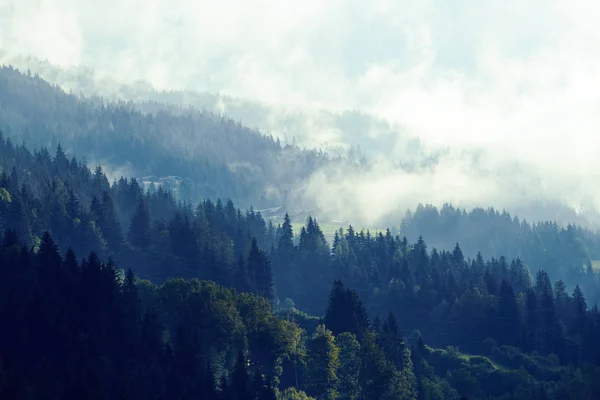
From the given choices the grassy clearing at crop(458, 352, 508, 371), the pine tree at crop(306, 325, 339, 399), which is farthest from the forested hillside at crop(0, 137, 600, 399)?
the grassy clearing at crop(458, 352, 508, 371)

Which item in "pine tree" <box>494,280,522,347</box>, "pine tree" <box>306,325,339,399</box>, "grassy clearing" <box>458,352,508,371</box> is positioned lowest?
"pine tree" <box>306,325,339,399</box>

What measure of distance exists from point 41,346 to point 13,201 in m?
70.8

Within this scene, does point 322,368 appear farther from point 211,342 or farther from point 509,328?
point 509,328

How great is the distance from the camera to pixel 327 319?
174 m

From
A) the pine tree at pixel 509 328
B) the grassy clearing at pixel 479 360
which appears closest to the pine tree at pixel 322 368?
the grassy clearing at pixel 479 360

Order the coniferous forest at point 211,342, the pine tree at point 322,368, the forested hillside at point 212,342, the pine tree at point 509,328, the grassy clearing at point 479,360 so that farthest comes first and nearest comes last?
1. the pine tree at point 509,328
2. the grassy clearing at point 479,360
3. the pine tree at point 322,368
4. the forested hillside at point 212,342
5. the coniferous forest at point 211,342

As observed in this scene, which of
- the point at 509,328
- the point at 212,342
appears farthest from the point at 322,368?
the point at 509,328

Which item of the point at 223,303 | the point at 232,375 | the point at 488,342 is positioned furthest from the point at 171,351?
the point at 488,342

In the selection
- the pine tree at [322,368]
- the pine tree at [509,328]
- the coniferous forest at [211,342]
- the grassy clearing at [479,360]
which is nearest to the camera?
the coniferous forest at [211,342]

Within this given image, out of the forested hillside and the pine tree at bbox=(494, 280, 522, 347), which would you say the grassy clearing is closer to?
the forested hillside

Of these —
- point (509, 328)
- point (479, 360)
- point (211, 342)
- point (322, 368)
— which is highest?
point (509, 328)

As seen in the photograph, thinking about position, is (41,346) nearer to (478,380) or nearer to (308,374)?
(308,374)

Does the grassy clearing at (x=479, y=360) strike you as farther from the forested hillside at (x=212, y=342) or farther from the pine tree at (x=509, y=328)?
the pine tree at (x=509, y=328)

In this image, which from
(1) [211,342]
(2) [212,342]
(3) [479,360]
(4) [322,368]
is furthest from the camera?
(3) [479,360]
